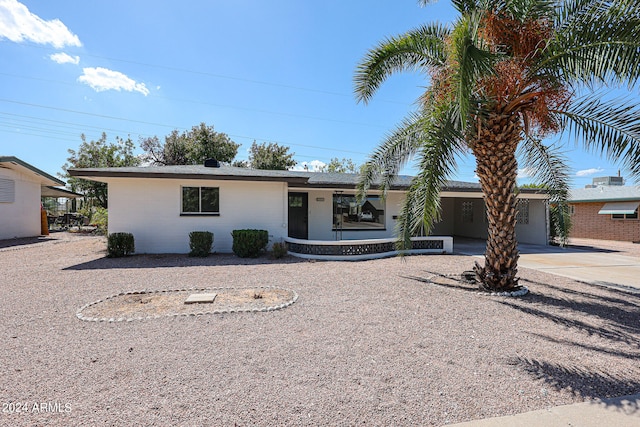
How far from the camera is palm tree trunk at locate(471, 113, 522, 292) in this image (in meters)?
5.81

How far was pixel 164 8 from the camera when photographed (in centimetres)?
1002

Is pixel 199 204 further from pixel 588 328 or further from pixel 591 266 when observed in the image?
pixel 591 266

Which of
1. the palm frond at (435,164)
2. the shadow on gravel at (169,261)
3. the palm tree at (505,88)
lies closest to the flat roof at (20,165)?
the shadow on gravel at (169,261)

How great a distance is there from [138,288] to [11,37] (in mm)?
14631

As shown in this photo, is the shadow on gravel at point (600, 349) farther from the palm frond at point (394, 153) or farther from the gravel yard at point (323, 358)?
the palm frond at point (394, 153)

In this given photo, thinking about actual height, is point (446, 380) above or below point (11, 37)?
below

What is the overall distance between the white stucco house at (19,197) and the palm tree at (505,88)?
682 inches

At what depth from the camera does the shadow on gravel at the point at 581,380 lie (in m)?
2.80

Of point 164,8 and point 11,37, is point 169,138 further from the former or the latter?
point 164,8

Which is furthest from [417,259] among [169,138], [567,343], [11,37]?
[169,138]

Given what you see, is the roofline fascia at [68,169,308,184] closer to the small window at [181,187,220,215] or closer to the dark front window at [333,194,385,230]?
the small window at [181,187,220,215]

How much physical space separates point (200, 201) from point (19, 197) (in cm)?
1170

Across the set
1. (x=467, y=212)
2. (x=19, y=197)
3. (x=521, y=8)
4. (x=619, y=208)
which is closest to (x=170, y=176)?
(x=521, y=8)

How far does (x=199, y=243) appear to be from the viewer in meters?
9.88
